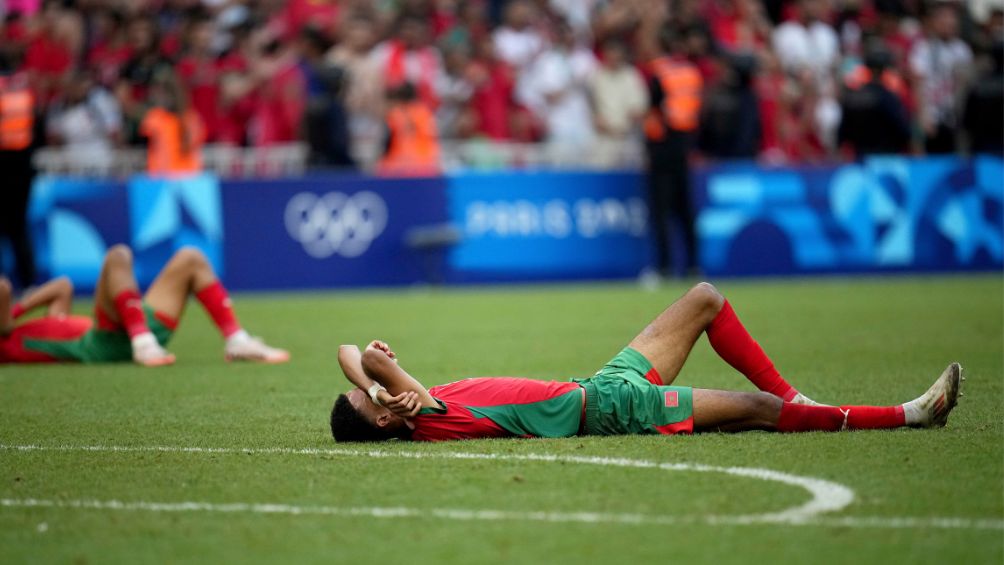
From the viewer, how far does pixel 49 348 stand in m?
10.6

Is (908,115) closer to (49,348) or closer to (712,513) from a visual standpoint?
(49,348)

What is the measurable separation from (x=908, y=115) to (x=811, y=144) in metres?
1.81

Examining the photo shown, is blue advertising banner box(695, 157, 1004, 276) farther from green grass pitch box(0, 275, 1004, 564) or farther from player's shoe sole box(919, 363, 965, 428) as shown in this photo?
player's shoe sole box(919, 363, 965, 428)

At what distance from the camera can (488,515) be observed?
16.7 feet

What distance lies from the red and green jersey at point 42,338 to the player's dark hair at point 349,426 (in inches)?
175

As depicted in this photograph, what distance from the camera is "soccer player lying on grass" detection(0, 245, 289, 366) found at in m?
10.1

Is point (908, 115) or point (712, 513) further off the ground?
point (908, 115)

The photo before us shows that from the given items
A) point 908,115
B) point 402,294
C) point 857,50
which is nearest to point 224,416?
point 402,294

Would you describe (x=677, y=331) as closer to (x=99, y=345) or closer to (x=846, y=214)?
(x=99, y=345)

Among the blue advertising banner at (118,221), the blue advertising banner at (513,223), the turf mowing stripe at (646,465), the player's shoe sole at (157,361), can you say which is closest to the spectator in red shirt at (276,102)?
the blue advertising banner at (513,223)

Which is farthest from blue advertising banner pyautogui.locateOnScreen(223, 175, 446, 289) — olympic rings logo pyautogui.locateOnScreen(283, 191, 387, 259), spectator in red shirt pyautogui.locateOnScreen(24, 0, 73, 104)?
spectator in red shirt pyautogui.locateOnScreen(24, 0, 73, 104)

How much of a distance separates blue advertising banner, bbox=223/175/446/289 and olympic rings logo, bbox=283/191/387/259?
0.01 m

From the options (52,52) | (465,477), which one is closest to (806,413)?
(465,477)

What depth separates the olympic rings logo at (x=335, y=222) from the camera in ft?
57.3
